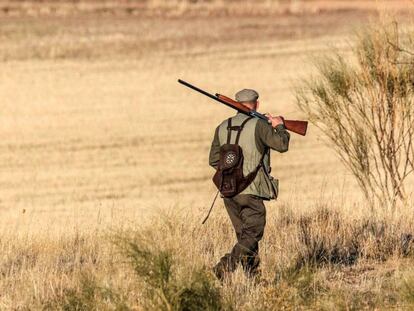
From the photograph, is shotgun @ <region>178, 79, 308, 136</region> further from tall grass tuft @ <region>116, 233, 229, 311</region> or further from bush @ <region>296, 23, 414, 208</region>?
bush @ <region>296, 23, 414, 208</region>

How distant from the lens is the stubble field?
837 cm

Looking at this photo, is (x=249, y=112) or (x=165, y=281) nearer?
(x=165, y=281)

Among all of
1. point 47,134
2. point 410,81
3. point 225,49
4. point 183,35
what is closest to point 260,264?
point 410,81

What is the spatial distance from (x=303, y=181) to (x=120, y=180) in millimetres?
3354

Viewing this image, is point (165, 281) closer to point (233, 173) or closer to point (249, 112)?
point (233, 173)

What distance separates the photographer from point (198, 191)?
20.8m

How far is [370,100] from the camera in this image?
1458cm

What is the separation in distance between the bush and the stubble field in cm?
59

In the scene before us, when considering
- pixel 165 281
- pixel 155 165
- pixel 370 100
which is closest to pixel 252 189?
pixel 165 281

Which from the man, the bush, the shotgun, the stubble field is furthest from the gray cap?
the bush

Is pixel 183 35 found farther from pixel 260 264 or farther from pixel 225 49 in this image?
pixel 260 264

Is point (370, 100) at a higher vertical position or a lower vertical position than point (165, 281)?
higher

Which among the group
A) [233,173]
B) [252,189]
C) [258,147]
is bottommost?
[252,189]

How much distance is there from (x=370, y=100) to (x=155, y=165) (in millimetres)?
8947
